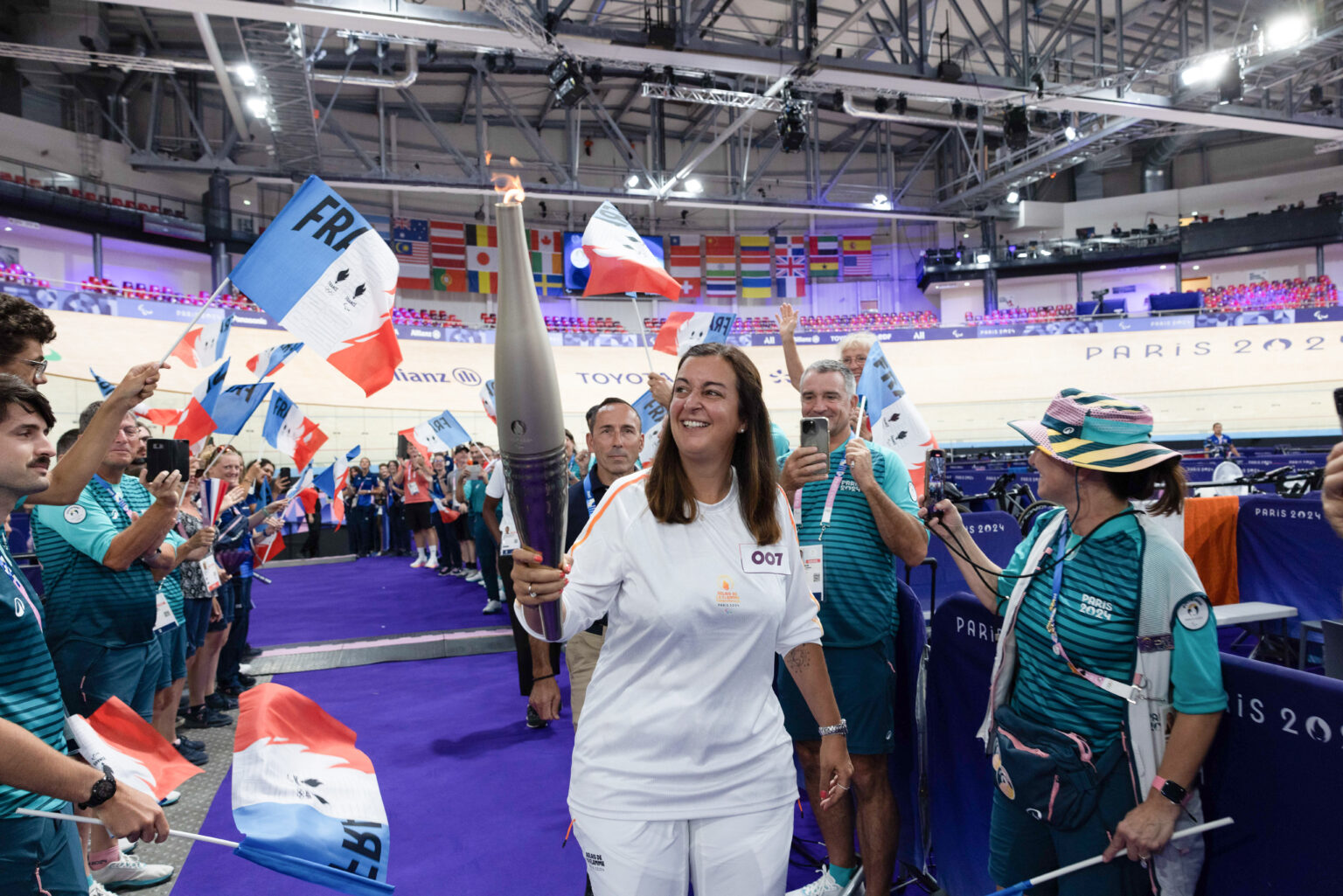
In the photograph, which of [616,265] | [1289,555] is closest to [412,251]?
[616,265]

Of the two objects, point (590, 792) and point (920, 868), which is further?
point (920, 868)

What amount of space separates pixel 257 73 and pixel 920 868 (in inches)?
647

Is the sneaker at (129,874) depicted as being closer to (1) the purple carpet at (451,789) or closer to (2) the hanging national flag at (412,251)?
(1) the purple carpet at (451,789)

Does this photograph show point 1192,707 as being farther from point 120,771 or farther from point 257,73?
point 257,73

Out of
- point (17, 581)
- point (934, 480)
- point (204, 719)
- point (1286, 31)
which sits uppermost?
point (1286, 31)

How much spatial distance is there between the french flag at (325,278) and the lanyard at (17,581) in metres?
1.16

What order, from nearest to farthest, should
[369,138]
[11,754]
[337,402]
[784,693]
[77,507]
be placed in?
[11,754] < [784,693] < [77,507] < [337,402] < [369,138]

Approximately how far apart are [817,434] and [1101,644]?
0.82m

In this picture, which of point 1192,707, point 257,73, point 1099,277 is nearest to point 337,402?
point 257,73

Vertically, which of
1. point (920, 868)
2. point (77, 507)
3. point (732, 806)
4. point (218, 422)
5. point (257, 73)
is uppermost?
point (257, 73)

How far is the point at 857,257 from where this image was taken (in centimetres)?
2888

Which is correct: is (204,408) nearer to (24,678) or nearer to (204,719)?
(204,719)

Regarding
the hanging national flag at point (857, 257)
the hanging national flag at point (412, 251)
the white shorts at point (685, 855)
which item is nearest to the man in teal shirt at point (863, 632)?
the white shorts at point (685, 855)

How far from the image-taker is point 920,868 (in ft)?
9.28
